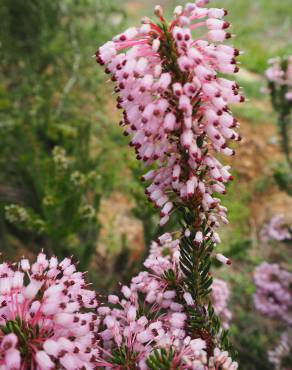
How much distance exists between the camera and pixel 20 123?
6.30m

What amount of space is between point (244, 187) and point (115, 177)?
6.75 feet

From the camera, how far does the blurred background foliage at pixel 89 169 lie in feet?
15.8

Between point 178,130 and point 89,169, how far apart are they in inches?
145

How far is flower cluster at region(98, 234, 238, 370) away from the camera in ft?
6.41

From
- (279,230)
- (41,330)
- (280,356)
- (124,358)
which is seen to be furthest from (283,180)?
(41,330)

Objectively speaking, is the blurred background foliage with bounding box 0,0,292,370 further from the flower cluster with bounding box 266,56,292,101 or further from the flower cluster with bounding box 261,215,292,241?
the flower cluster with bounding box 266,56,292,101

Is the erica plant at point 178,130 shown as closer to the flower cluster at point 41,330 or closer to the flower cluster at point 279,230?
the flower cluster at point 41,330

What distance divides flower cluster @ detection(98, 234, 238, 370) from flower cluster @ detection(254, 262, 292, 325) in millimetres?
2215

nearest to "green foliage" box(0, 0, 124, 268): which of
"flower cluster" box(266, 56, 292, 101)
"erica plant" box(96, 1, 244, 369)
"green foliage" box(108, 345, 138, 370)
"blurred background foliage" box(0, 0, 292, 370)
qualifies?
"blurred background foliage" box(0, 0, 292, 370)

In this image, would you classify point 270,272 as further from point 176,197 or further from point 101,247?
point 176,197

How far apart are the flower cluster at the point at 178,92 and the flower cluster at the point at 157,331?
1.49ft

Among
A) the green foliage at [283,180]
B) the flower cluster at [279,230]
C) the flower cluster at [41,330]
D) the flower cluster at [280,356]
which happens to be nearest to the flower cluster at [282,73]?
the green foliage at [283,180]

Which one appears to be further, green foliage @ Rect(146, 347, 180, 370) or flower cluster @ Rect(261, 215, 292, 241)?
flower cluster @ Rect(261, 215, 292, 241)

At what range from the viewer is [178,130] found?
200 cm
